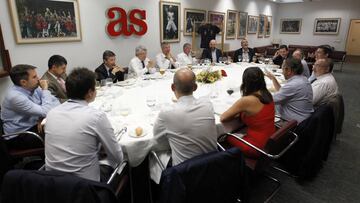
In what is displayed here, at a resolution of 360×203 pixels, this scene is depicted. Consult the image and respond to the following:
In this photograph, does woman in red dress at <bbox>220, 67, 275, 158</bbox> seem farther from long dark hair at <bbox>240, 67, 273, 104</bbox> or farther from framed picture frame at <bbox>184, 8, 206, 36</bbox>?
framed picture frame at <bbox>184, 8, 206, 36</bbox>

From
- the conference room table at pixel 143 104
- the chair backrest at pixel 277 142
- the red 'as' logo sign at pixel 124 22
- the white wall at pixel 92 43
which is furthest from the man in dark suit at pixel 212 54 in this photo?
the chair backrest at pixel 277 142

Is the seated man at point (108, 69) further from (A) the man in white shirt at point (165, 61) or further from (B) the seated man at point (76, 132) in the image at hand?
(B) the seated man at point (76, 132)

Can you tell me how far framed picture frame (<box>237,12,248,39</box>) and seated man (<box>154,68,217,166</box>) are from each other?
→ 8183 mm

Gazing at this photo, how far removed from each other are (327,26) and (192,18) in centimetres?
794

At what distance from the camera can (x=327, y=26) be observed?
10844 mm

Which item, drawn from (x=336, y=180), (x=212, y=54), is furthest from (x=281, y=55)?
(x=336, y=180)

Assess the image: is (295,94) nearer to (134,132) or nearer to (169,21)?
(134,132)

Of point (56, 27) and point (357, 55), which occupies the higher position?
point (56, 27)

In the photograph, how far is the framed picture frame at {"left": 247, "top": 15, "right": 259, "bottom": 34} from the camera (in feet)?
31.6

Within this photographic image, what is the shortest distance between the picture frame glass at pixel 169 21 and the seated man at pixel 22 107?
161 inches

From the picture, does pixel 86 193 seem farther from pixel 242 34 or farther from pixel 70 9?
pixel 242 34

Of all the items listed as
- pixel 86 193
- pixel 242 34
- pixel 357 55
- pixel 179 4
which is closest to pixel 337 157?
pixel 86 193

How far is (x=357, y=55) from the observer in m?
10.6

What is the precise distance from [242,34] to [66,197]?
9.41 metres
